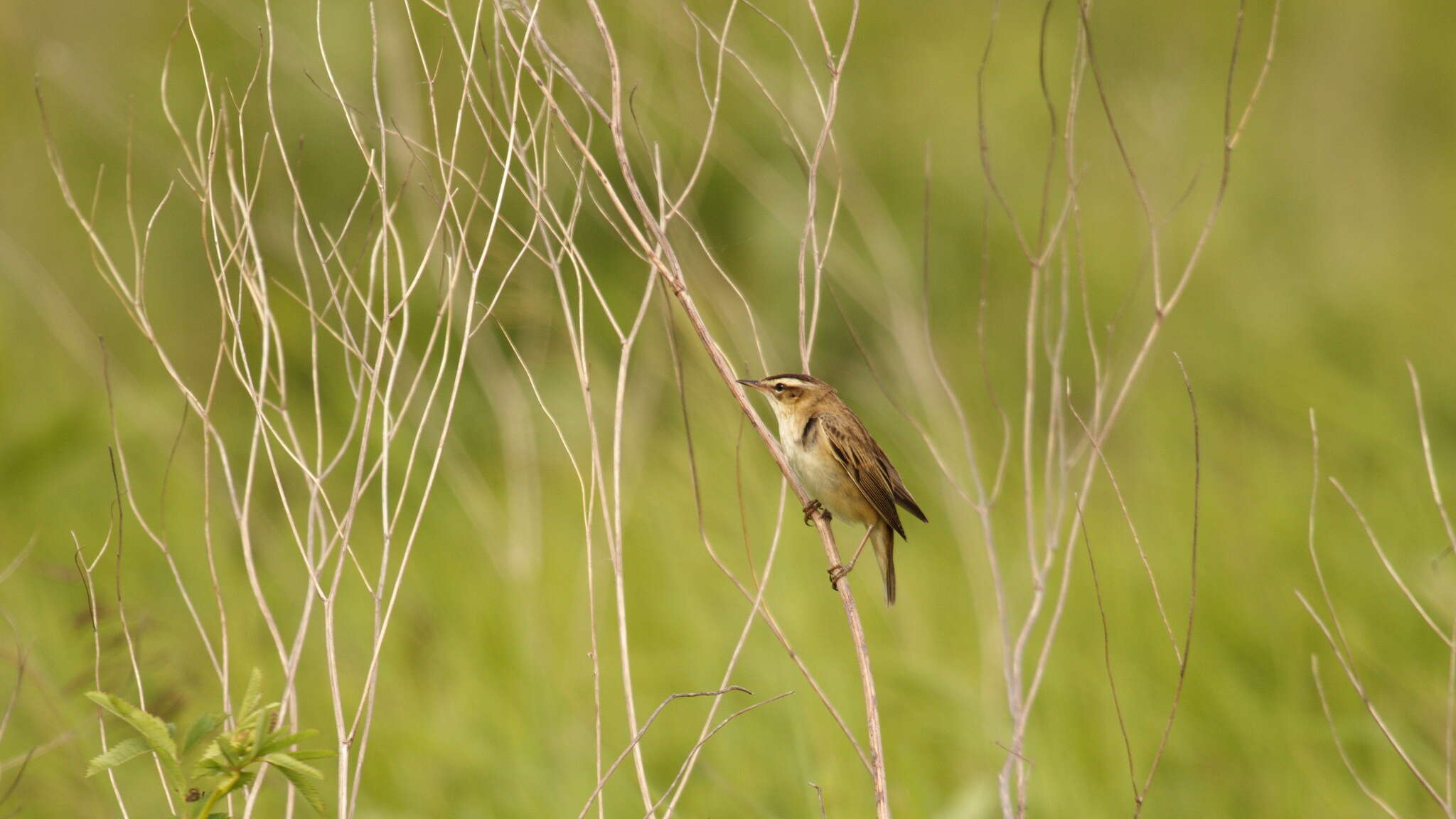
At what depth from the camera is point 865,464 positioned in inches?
157

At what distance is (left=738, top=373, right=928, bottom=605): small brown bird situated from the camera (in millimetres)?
3973

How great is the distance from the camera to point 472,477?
5559 millimetres

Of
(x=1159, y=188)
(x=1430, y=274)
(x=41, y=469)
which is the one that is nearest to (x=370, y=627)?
(x=41, y=469)

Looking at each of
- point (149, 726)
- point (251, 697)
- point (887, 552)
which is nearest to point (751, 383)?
point (887, 552)

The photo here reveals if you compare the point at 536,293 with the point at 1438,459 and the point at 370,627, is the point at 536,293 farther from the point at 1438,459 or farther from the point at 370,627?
the point at 1438,459

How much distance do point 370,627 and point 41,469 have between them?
171 centimetres

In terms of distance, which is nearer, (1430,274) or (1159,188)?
(1430,274)

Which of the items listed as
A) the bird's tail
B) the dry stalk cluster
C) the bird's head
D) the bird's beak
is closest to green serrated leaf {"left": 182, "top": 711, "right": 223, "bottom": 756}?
the dry stalk cluster

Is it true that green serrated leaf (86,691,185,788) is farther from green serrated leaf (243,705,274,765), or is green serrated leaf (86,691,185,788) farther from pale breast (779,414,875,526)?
pale breast (779,414,875,526)

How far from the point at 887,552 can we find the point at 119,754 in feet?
9.40

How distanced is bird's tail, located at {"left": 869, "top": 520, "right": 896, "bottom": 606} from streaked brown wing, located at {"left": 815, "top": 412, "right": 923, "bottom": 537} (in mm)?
145

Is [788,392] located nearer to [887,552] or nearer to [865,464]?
[865,464]

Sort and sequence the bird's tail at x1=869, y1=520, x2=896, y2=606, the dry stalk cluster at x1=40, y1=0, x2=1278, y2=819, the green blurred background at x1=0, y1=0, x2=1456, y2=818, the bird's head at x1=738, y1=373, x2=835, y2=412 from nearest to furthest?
the dry stalk cluster at x1=40, y1=0, x2=1278, y2=819 → the green blurred background at x1=0, y1=0, x2=1456, y2=818 → the bird's head at x1=738, y1=373, x2=835, y2=412 → the bird's tail at x1=869, y1=520, x2=896, y2=606

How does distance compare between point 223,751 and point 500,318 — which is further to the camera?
point 500,318
